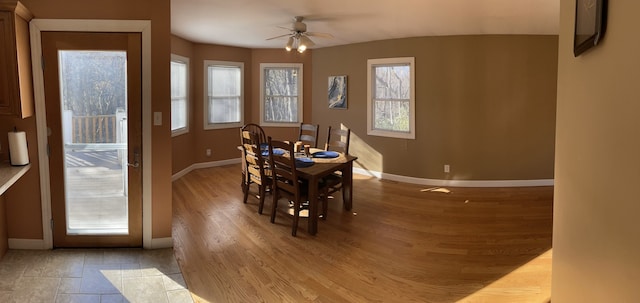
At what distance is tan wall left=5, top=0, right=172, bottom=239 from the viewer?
11.7 ft

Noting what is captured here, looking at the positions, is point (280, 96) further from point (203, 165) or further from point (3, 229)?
point (3, 229)

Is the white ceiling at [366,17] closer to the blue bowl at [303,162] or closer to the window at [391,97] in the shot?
the window at [391,97]

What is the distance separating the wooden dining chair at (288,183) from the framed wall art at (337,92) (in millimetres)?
3198

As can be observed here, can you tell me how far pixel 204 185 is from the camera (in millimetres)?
6441

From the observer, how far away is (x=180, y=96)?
713 centimetres

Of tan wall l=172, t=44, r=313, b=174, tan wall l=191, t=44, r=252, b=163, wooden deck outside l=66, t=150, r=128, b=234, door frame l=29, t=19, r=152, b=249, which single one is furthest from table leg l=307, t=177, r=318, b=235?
tan wall l=191, t=44, r=252, b=163

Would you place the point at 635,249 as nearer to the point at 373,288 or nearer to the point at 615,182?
the point at 615,182

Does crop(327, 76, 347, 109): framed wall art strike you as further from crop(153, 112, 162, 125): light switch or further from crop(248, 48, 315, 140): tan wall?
crop(153, 112, 162, 125): light switch

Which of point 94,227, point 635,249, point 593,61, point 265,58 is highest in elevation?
point 265,58

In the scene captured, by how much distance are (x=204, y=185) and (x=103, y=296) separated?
3.47 metres

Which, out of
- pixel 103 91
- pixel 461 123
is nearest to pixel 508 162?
pixel 461 123

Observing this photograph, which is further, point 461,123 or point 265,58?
point 265,58

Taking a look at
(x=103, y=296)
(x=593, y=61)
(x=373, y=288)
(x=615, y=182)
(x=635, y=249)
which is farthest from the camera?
(x=373, y=288)

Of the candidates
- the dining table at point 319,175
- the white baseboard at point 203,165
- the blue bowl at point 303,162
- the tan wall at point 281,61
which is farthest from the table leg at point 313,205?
the tan wall at point 281,61
